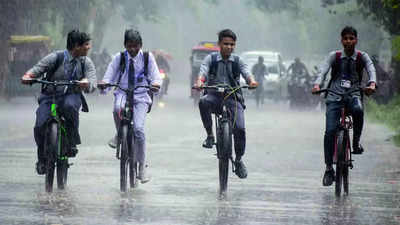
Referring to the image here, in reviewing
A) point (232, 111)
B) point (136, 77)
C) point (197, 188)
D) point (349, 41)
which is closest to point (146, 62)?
point (136, 77)

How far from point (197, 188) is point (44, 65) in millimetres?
2121

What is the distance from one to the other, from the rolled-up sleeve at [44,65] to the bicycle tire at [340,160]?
9.97 ft

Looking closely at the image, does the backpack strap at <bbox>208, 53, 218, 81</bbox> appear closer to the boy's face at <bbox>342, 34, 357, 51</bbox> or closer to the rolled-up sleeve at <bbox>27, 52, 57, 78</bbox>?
the boy's face at <bbox>342, 34, 357, 51</bbox>

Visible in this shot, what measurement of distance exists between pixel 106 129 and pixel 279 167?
8.80 metres

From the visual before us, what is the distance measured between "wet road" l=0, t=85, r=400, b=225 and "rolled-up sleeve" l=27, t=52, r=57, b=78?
1.21m

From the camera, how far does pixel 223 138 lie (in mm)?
11281

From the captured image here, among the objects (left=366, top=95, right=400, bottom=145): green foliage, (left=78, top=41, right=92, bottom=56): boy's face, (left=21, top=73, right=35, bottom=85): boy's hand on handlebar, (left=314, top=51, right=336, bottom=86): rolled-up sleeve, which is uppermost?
(left=78, top=41, right=92, bottom=56): boy's face

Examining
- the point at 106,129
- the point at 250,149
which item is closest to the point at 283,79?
the point at 106,129

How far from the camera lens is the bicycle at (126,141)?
11016mm

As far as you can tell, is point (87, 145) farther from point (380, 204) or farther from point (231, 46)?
point (380, 204)

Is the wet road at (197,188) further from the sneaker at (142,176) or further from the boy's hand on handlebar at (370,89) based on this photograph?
the boy's hand on handlebar at (370,89)

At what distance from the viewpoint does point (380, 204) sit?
1047cm

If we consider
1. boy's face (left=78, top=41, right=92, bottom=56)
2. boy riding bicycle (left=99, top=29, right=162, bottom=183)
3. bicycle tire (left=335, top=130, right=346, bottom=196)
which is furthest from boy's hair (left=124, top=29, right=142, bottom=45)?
bicycle tire (left=335, top=130, right=346, bottom=196)

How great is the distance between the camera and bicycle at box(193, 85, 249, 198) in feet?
36.5
